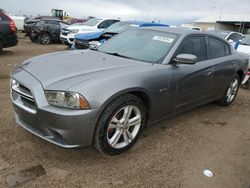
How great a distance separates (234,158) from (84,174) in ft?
6.59

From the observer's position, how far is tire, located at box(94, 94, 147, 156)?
2.76 metres

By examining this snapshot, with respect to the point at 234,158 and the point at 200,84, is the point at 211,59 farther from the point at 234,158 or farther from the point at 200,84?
the point at 234,158

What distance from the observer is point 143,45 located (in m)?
A: 3.76

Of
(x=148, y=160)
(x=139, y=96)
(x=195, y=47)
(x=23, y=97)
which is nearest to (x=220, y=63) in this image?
(x=195, y=47)

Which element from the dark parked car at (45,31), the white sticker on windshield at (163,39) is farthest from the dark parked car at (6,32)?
the white sticker on windshield at (163,39)

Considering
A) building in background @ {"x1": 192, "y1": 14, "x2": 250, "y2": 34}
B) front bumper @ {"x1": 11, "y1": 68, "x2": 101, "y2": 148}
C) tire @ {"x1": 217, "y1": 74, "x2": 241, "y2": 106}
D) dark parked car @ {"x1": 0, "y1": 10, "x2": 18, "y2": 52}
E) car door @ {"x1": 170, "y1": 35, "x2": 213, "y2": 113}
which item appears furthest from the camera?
building in background @ {"x1": 192, "y1": 14, "x2": 250, "y2": 34}

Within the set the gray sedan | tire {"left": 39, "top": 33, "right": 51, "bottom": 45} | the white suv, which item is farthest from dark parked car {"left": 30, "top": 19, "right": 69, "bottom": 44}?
the gray sedan

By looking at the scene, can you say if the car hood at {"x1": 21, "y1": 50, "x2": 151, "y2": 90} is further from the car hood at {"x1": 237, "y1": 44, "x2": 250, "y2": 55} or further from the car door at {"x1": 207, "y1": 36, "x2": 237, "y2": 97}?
the car hood at {"x1": 237, "y1": 44, "x2": 250, "y2": 55}

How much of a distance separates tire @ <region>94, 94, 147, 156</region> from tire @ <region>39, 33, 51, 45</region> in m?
12.9

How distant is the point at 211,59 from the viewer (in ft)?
14.1

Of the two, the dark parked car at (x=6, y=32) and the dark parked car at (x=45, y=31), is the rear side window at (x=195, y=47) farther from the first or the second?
the dark parked car at (x=45, y=31)

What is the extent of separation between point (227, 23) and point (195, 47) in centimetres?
5147

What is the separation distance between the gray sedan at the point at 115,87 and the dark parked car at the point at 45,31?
11.6 m

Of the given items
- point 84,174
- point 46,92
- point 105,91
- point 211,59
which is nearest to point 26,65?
point 46,92
